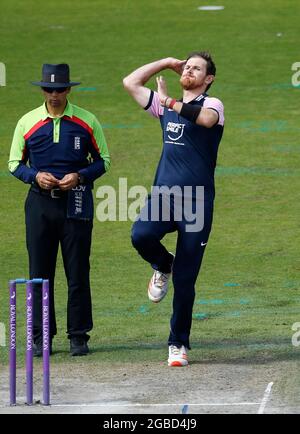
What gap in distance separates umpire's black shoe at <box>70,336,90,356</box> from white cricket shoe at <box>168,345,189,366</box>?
29.1 inches

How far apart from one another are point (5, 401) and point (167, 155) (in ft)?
7.26

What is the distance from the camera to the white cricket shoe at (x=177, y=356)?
9.66 metres

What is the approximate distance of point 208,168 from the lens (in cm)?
971

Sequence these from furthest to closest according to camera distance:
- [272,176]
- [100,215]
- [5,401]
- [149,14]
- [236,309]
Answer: [149,14], [272,176], [100,215], [236,309], [5,401]

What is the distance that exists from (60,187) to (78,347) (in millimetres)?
1212

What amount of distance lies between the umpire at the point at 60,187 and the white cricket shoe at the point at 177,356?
2.51 ft

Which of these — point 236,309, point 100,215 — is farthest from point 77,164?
point 100,215

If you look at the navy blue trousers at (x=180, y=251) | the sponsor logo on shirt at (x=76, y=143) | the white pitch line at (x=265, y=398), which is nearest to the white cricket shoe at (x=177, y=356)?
the navy blue trousers at (x=180, y=251)

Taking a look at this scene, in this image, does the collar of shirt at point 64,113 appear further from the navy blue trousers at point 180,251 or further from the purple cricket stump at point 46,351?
the purple cricket stump at point 46,351

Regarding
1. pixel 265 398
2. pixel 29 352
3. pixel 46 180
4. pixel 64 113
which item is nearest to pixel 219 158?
pixel 64 113

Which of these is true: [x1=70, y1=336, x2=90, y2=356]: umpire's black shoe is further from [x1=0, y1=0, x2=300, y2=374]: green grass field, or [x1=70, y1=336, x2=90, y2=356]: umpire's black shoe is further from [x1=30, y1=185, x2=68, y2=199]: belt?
[x1=30, y1=185, x2=68, y2=199]: belt

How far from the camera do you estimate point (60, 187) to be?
9953 mm

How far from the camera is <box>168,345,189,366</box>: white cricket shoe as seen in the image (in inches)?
380

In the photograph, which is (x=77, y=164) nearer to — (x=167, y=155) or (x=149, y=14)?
(x=167, y=155)
